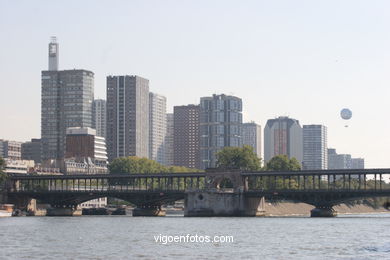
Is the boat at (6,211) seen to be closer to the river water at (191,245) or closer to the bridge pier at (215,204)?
the bridge pier at (215,204)

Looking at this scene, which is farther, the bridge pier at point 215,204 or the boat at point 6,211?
the bridge pier at point 215,204

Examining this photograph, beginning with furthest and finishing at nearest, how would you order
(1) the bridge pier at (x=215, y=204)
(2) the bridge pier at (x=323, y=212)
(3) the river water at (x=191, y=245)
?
(2) the bridge pier at (x=323, y=212) → (1) the bridge pier at (x=215, y=204) → (3) the river water at (x=191, y=245)

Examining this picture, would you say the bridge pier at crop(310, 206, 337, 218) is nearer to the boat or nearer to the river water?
the boat

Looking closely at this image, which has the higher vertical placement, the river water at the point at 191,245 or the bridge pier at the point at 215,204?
the bridge pier at the point at 215,204

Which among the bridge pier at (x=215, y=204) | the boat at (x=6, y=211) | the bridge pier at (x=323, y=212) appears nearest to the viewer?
the boat at (x=6, y=211)

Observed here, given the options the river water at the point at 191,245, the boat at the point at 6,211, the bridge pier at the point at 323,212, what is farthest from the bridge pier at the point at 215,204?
the river water at the point at 191,245

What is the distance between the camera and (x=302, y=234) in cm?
11369

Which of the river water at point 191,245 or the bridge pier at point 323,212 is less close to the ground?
the bridge pier at point 323,212

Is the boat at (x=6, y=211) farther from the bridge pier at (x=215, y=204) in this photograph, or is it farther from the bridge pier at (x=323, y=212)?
the bridge pier at (x=323, y=212)

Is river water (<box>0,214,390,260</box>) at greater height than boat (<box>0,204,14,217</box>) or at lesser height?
lesser

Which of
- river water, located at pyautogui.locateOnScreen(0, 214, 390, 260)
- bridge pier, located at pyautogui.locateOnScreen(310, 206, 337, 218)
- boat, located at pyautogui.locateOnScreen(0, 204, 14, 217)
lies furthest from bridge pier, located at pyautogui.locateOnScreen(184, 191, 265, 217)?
river water, located at pyautogui.locateOnScreen(0, 214, 390, 260)

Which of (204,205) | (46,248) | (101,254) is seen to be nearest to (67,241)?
(46,248)

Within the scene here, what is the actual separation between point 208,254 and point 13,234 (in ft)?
120

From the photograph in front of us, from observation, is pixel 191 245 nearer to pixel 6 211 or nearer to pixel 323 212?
pixel 6 211
